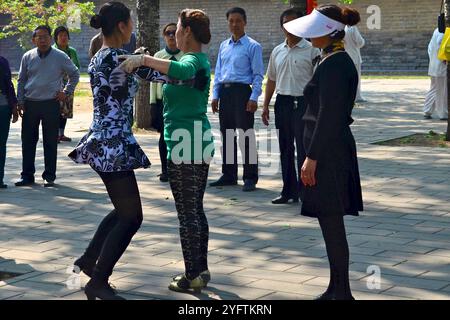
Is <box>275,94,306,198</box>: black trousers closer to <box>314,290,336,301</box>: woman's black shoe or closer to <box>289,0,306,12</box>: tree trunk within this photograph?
<box>314,290,336,301</box>: woman's black shoe

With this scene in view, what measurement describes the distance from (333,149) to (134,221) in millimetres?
1381

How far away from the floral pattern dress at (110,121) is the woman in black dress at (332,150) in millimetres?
995

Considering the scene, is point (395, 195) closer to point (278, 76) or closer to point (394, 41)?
point (278, 76)

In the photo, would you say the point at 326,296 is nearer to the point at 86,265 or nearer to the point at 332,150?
the point at 332,150

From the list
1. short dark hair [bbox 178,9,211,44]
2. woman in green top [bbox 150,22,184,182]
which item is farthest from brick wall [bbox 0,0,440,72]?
short dark hair [bbox 178,9,211,44]

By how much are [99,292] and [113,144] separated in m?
0.97

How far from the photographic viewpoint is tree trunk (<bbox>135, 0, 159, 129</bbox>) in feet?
54.4

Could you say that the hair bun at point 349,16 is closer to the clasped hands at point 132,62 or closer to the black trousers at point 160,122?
the clasped hands at point 132,62

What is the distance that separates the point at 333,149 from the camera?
605 cm

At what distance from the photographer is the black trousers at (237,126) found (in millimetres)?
10852

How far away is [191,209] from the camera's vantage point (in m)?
6.62

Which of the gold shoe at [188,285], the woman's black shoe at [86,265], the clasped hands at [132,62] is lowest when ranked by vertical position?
the gold shoe at [188,285]

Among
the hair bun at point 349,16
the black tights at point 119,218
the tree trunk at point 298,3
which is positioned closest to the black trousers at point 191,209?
the black tights at point 119,218
